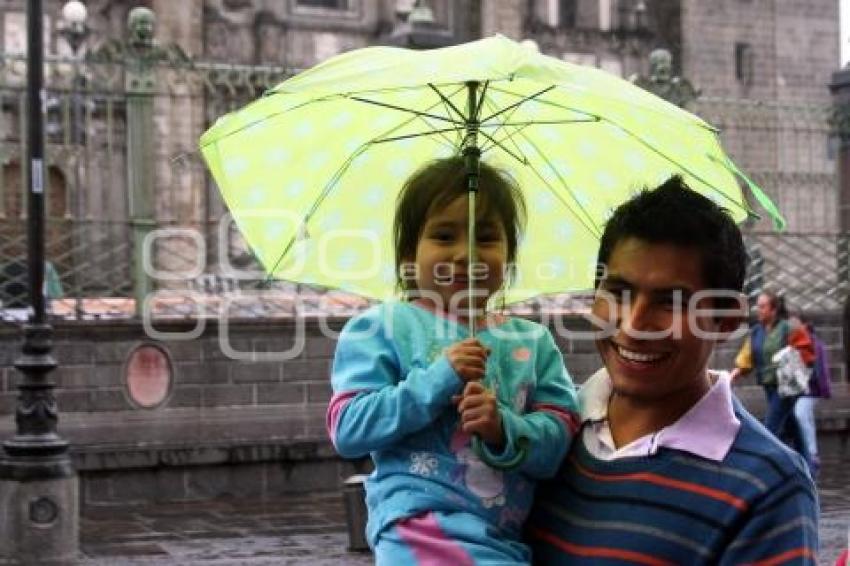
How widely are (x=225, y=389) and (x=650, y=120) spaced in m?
14.3

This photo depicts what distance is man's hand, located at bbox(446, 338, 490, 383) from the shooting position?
299cm

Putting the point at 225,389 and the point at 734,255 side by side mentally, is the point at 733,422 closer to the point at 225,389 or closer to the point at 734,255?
the point at 734,255

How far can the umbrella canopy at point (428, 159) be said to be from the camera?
3629 mm

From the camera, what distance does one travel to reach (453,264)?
3213 mm

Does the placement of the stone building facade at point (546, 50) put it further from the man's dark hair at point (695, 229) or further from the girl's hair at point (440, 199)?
the man's dark hair at point (695, 229)

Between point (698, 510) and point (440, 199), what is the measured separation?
112cm

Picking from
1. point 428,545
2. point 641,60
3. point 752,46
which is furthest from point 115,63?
point 752,46

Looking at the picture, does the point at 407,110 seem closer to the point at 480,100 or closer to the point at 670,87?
the point at 480,100

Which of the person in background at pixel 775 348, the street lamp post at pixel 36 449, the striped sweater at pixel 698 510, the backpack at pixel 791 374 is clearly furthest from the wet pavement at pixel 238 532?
the striped sweater at pixel 698 510

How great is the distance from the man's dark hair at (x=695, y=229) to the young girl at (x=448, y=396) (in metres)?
0.45

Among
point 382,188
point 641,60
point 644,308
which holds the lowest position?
point 644,308

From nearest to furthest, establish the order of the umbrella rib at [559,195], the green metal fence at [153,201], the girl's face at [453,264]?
the girl's face at [453,264] < the umbrella rib at [559,195] < the green metal fence at [153,201]

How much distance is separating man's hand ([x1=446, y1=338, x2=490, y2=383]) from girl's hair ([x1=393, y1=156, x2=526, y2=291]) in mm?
342

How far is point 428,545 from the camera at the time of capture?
117 inches
